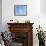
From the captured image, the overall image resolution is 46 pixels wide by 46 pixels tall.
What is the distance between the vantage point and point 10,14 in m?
6.10

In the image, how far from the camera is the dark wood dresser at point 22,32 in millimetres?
5914

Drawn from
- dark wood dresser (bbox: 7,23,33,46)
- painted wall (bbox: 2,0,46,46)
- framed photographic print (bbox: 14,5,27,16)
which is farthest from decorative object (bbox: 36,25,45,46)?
framed photographic print (bbox: 14,5,27,16)

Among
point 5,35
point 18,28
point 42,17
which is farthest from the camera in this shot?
point 42,17

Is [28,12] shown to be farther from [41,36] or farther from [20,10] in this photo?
[41,36]

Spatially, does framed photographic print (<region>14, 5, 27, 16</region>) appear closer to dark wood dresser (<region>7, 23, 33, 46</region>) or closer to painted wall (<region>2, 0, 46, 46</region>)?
painted wall (<region>2, 0, 46, 46</region>)

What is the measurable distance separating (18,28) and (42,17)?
49.0 inches

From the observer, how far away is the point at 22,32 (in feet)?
19.7

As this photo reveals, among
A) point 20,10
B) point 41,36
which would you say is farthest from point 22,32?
point 20,10

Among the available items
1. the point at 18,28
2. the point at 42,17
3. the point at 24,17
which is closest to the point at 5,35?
the point at 18,28

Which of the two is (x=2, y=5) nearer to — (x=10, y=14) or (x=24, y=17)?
(x=10, y=14)

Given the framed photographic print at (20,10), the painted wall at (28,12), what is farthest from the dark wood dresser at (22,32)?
the framed photographic print at (20,10)

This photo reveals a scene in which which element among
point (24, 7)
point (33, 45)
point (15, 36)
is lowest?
point (33, 45)

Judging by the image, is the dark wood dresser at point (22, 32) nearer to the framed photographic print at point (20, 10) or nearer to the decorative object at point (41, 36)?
the decorative object at point (41, 36)

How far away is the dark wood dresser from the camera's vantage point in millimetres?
5914
